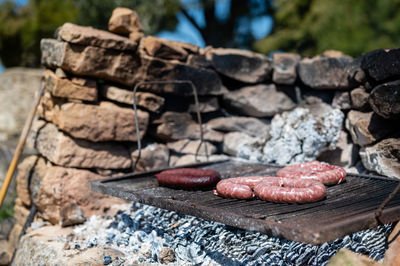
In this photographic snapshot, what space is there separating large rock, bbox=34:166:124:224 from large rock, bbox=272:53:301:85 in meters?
2.55

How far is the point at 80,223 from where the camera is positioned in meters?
4.21

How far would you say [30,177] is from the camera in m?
4.68

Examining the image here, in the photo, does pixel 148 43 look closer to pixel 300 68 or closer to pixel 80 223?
pixel 300 68

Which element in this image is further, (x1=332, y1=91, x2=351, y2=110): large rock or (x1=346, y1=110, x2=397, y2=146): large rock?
(x1=332, y1=91, x2=351, y2=110): large rock

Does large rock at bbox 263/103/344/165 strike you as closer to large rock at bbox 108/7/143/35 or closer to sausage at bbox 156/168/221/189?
sausage at bbox 156/168/221/189

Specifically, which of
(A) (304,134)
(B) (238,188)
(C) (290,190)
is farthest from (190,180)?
(A) (304,134)

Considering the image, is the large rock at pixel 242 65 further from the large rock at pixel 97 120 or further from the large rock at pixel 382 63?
the large rock at pixel 382 63

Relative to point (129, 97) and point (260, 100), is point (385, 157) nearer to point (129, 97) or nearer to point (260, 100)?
point (260, 100)

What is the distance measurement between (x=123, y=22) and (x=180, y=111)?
4.24 ft

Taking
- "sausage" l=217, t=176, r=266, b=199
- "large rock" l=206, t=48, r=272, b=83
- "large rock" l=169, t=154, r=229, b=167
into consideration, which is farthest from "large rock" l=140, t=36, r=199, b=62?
"sausage" l=217, t=176, r=266, b=199

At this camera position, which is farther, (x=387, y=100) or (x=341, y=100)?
(x=341, y=100)

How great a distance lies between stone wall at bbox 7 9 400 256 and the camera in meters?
4.11

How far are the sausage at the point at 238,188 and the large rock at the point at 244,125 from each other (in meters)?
2.02

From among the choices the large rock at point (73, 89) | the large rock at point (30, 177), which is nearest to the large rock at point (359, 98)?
the large rock at point (73, 89)
